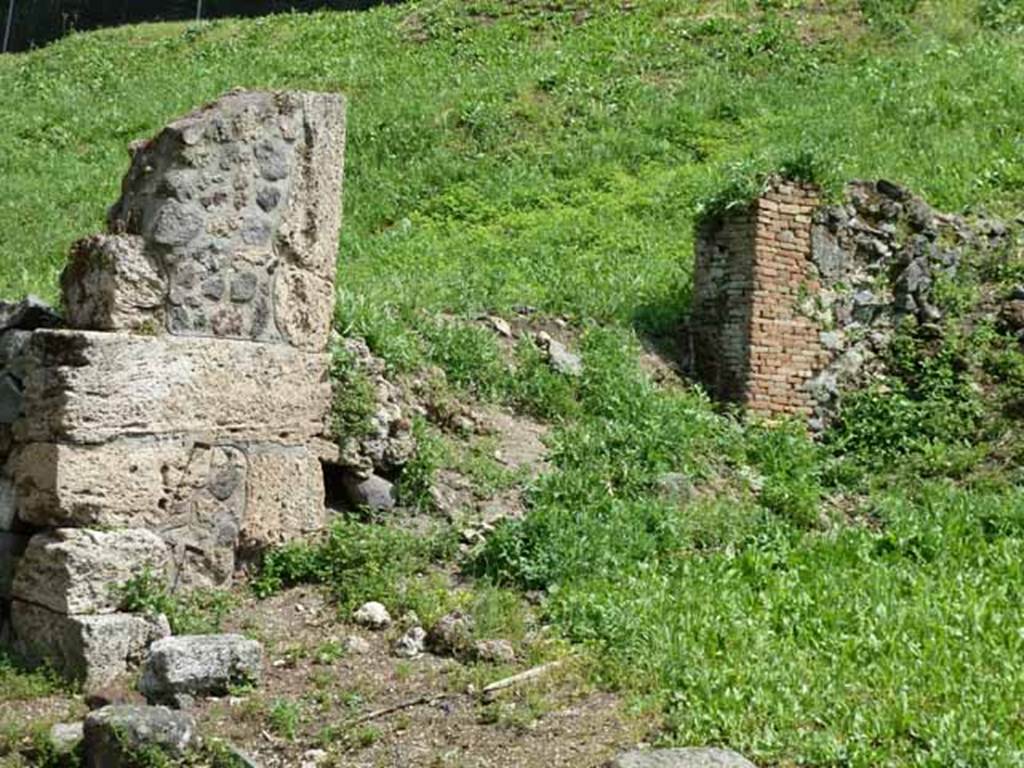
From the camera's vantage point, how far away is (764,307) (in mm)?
9344

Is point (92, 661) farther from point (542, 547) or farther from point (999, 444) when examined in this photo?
point (999, 444)

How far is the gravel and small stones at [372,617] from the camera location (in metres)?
5.88

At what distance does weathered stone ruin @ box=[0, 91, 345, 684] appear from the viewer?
5594 millimetres

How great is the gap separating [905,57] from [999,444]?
1017 centimetres

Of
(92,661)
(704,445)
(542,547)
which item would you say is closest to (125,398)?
(92,661)

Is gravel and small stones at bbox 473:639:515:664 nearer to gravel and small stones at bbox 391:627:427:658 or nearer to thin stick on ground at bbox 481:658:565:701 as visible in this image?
thin stick on ground at bbox 481:658:565:701

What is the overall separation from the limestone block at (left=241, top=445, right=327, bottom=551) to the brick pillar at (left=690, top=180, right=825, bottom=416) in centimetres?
362

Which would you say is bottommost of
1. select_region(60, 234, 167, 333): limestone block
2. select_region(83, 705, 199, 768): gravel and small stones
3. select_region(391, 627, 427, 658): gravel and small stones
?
select_region(83, 705, 199, 768): gravel and small stones

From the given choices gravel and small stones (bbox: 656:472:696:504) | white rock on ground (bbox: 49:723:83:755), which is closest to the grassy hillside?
gravel and small stones (bbox: 656:472:696:504)

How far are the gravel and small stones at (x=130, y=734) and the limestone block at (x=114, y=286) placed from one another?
173cm

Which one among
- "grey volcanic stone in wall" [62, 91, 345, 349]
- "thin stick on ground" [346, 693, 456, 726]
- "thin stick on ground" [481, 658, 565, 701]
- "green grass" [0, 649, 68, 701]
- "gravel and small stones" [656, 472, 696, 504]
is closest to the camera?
"thin stick on ground" [346, 693, 456, 726]

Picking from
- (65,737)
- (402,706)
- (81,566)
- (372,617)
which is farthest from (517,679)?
(81,566)

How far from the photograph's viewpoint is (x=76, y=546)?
5.52 m

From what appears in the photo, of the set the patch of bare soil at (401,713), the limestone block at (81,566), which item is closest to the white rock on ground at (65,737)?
the patch of bare soil at (401,713)
